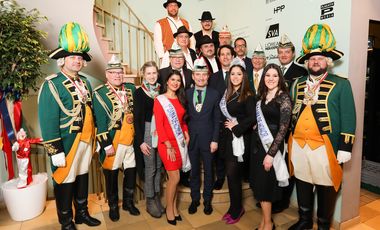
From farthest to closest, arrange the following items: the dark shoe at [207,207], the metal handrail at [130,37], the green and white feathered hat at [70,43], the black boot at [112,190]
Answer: the metal handrail at [130,37], the dark shoe at [207,207], the black boot at [112,190], the green and white feathered hat at [70,43]

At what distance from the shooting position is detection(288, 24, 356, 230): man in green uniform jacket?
206 centimetres

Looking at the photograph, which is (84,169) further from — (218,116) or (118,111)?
(218,116)

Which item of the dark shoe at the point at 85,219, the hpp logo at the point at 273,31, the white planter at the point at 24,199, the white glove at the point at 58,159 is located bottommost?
the dark shoe at the point at 85,219

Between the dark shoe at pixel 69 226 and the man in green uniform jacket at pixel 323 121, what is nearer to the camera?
the man in green uniform jacket at pixel 323 121

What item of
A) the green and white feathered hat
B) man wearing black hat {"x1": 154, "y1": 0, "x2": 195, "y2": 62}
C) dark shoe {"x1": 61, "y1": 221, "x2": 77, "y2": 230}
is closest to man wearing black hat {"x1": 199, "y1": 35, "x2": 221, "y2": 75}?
man wearing black hat {"x1": 154, "y1": 0, "x2": 195, "y2": 62}

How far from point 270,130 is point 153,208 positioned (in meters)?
1.46

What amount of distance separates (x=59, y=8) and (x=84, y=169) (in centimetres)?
190

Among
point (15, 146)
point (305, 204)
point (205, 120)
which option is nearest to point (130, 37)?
point (15, 146)

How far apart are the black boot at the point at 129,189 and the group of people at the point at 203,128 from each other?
0.01 metres

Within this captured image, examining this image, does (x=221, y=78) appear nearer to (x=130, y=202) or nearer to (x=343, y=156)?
(x=343, y=156)

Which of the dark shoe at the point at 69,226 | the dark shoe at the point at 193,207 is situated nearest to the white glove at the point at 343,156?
the dark shoe at the point at 193,207

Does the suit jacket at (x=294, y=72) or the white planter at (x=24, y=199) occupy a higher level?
the suit jacket at (x=294, y=72)

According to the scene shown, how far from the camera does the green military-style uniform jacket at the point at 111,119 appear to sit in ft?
7.76

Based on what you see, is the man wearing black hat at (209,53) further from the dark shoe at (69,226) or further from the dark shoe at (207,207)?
the dark shoe at (69,226)
